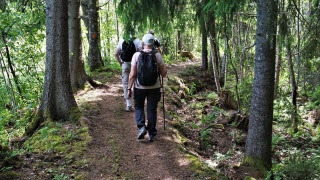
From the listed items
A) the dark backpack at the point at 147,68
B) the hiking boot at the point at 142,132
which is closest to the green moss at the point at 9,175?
the hiking boot at the point at 142,132

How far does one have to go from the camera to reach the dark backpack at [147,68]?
6207 mm

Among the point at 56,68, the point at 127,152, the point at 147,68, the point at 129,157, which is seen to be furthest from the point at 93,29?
the point at 129,157

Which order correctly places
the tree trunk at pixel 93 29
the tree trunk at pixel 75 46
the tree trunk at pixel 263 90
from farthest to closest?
1. the tree trunk at pixel 93 29
2. the tree trunk at pixel 75 46
3. the tree trunk at pixel 263 90

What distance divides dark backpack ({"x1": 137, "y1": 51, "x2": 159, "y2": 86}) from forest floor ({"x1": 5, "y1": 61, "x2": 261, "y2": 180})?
1403 millimetres

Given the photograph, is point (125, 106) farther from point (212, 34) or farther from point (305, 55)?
point (212, 34)

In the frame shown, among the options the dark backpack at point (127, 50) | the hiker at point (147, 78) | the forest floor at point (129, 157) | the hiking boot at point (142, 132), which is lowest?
the forest floor at point (129, 157)

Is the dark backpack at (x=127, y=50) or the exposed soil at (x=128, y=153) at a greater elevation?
the dark backpack at (x=127, y=50)

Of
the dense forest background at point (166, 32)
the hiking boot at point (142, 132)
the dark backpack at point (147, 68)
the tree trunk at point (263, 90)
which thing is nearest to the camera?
the tree trunk at point (263, 90)

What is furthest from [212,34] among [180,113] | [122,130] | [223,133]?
[122,130]

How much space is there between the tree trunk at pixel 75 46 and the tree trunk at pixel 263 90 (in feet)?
21.1

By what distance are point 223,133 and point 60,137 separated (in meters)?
5.00

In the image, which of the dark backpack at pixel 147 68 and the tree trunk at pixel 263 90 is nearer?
the tree trunk at pixel 263 90

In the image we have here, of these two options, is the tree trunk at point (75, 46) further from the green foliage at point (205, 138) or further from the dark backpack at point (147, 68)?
the green foliage at point (205, 138)

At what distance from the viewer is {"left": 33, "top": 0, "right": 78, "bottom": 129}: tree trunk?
747cm
